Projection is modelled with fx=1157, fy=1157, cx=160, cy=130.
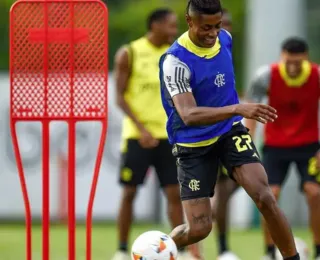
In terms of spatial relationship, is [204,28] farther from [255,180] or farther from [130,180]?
[130,180]

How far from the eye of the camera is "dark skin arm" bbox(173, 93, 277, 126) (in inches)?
309

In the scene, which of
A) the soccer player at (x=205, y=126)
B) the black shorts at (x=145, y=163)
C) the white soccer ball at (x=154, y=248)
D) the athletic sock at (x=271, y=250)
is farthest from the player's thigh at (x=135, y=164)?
the white soccer ball at (x=154, y=248)

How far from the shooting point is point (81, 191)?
1820 cm

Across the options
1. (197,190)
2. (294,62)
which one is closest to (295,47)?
(294,62)

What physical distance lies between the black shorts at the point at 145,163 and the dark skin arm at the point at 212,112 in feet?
10.3

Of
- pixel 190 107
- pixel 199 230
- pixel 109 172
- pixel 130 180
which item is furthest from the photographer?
pixel 109 172

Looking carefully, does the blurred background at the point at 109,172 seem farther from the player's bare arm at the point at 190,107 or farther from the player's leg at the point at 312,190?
the player's bare arm at the point at 190,107

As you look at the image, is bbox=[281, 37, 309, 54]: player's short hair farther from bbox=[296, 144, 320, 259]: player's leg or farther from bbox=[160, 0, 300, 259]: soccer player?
bbox=[160, 0, 300, 259]: soccer player

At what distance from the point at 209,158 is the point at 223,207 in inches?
121

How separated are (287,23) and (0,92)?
476 centimetres

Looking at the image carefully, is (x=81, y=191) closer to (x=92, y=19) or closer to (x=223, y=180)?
(x=223, y=180)

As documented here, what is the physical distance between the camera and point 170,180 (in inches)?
451

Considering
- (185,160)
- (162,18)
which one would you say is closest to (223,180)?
(162,18)

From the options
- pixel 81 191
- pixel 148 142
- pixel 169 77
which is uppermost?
pixel 169 77
